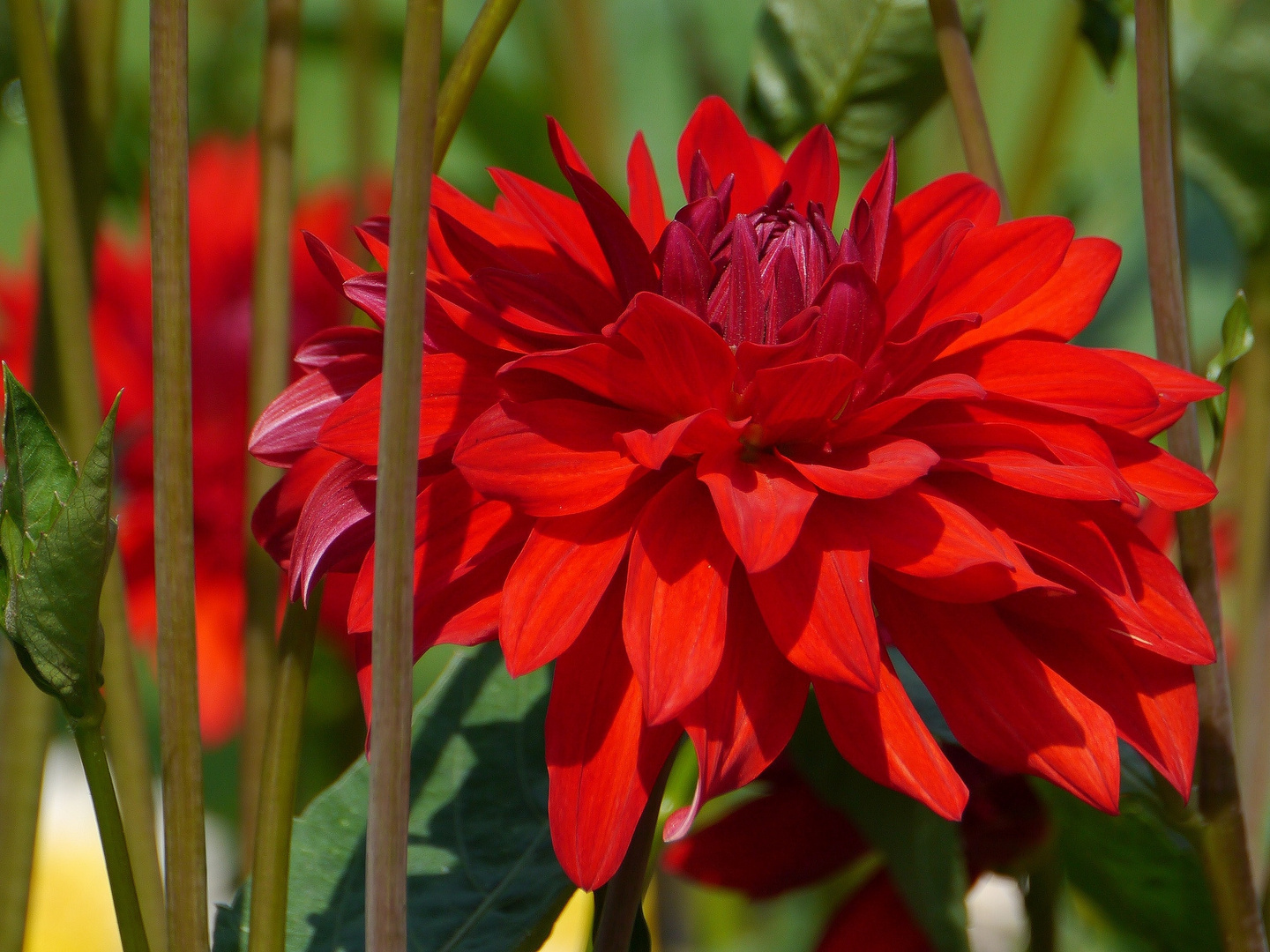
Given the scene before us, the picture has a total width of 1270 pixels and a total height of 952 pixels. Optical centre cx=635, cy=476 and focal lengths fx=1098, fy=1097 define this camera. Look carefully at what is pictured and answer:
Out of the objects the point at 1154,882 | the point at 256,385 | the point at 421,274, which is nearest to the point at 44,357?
the point at 256,385

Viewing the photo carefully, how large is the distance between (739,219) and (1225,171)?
245 millimetres

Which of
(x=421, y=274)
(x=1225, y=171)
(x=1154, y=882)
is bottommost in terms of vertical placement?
(x=1154, y=882)

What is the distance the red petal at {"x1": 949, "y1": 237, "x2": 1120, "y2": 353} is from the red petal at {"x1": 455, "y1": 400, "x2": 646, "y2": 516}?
8cm

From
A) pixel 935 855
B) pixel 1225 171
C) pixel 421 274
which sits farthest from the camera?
pixel 1225 171

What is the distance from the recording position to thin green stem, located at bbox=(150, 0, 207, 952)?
0.55 ft

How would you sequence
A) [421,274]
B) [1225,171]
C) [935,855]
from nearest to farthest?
1. [421,274]
2. [935,855]
3. [1225,171]

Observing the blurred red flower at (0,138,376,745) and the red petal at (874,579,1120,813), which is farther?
the blurred red flower at (0,138,376,745)

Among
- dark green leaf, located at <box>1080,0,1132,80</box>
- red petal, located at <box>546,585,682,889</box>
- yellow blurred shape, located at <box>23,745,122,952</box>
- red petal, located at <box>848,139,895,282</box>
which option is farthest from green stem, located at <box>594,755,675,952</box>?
yellow blurred shape, located at <box>23,745,122,952</box>

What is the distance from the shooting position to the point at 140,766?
234 mm

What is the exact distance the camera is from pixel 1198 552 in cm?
24

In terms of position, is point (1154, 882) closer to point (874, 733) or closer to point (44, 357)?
point (874, 733)

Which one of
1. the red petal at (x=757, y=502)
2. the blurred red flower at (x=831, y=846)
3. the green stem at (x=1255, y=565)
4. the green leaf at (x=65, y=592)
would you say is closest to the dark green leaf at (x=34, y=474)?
the green leaf at (x=65, y=592)

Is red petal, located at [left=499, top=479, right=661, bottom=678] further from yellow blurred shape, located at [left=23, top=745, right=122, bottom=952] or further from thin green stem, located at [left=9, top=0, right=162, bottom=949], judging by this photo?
yellow blurred shape, located at [left=23, top=745, right=122, bottom=952]

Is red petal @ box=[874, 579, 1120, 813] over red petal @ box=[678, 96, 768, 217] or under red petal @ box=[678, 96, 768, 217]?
under
